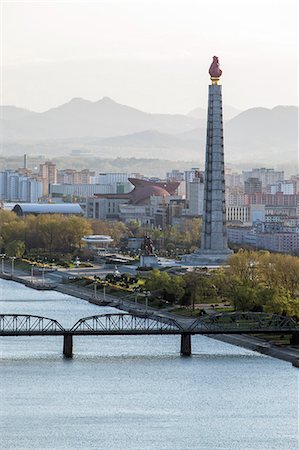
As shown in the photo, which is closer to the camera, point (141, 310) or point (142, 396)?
point (142, 396)

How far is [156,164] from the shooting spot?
199m

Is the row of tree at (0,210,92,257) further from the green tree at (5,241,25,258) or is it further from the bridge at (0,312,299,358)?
the bridge at (0,312,299,358)

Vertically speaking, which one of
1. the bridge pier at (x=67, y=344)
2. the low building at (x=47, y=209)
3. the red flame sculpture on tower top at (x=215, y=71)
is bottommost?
the bridge pier at (x=67, y=344)

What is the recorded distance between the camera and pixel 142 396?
28203 millimetres

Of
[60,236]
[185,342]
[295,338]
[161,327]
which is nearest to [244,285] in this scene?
[161,327]

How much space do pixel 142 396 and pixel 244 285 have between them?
39.7 ft

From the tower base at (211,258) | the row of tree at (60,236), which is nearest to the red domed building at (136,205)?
the row of tree at (60,236)

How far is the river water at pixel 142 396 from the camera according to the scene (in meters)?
24.9

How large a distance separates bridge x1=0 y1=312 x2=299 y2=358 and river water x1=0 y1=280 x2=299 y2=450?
0.35m

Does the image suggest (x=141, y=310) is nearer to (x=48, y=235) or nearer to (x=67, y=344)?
(x=67, y=344)

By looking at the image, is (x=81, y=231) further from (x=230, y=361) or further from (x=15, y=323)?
(x=230, y=361)

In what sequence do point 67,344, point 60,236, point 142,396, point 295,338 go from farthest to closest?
point 60,236, point 295,338, point 67,344, point 142,396

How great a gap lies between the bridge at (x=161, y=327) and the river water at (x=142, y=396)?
348mm

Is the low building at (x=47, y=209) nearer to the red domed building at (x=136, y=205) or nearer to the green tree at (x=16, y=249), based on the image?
the red domed building at (x=136, y=205)
